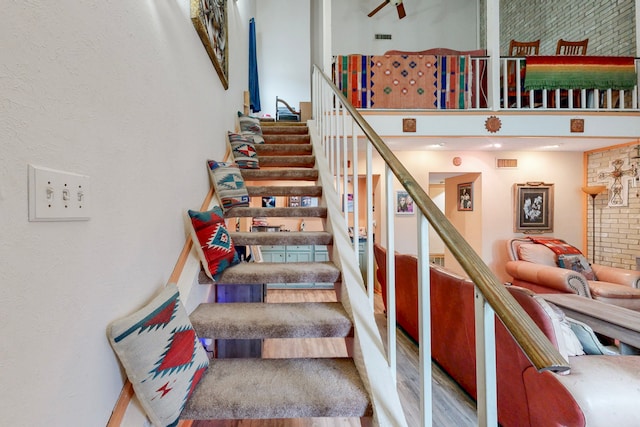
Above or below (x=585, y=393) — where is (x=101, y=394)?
above

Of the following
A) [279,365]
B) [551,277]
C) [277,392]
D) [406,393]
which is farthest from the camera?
[551,277]

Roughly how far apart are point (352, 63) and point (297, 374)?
353 cm

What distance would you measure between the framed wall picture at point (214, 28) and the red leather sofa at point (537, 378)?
2.27 m

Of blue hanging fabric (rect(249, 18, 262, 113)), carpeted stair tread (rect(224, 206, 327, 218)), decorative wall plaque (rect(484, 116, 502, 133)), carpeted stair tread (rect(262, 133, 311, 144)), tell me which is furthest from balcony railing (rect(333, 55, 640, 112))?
carpeted stair tread (rect(224, 206, 327, 218))

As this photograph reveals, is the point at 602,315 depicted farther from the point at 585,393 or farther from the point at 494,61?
A: the point at 494,61

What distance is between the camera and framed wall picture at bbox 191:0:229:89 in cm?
173

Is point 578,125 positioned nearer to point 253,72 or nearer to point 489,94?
point 489,94

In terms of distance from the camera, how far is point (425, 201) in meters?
0.95

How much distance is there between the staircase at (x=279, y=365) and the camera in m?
1.07

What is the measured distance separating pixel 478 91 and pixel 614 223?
115 inches

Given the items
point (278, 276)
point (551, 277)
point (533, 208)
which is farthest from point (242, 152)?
point (533, 208)

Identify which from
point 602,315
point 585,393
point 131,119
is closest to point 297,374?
point 131,119

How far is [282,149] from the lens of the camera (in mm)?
3062

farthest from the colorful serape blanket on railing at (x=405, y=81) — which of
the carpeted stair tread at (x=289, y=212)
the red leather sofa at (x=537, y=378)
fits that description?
the red leather sofa at (x=537, y=378)
